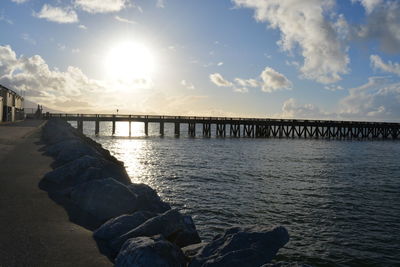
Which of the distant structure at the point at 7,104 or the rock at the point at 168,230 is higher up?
the distant structure at the point at 7,104

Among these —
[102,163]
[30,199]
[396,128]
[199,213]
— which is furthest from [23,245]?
[396,128]

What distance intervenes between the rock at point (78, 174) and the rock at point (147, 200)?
67.3 inches

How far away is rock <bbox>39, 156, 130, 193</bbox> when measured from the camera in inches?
387

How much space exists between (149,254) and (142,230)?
1298mm

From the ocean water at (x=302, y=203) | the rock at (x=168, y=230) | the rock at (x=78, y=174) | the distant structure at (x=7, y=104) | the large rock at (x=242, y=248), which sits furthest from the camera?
the distant structure at (x=7, y=104)

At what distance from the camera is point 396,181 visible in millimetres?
20812

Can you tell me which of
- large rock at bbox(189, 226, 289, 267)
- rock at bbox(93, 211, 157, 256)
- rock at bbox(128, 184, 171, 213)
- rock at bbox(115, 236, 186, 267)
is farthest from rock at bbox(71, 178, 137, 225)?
large rock at bbox(189, 226, 289, 267)

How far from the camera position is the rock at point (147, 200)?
8.19m

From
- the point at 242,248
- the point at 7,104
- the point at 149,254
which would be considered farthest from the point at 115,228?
the point at 7,104

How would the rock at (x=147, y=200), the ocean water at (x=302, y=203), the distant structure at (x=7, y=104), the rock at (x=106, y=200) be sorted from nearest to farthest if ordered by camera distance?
1. the rock at (x=106, y=200)
2. the rock at (x=147, y=200)
3. the ocean water at (x=302, y=203)
4. the distant structure at (x=7, y=104)

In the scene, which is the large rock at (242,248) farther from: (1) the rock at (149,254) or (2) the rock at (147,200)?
(2) the rock at (147,200)

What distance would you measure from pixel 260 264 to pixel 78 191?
209 inches

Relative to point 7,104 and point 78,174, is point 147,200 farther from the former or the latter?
point 7,104

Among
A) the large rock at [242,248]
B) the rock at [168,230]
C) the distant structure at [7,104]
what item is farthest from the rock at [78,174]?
the distant structure at [7,104]
